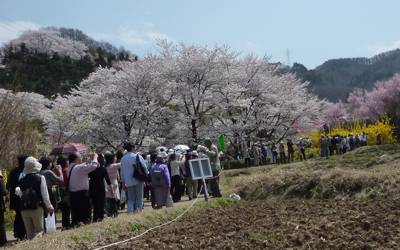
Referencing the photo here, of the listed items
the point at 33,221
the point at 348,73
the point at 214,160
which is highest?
the point at 348,73

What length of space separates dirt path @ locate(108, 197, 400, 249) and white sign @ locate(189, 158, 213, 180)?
162 cm

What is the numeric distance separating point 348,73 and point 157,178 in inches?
6600

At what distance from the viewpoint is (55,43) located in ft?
A: 228

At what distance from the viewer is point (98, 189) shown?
30.8ft

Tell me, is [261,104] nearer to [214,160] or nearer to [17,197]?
[214,160]

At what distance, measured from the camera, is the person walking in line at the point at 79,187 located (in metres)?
8.84

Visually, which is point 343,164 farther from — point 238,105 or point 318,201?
point 238,105

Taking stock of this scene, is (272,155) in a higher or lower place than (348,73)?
lower

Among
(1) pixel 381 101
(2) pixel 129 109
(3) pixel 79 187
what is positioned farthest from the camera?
(1) pixel 381 101

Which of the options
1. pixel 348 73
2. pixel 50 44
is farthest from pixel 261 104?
pixel 348 73

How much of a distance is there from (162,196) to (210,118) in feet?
73.4

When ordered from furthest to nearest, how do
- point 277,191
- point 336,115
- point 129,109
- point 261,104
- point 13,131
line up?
1. point 336,115
2. point 261,104
3. point 129,109
4. point 13,131
5. point 277,191

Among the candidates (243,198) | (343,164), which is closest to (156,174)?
(243,198)

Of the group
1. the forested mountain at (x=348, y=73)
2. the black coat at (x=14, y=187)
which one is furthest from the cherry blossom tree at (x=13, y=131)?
the forested mountain at (x=348, y=73)
